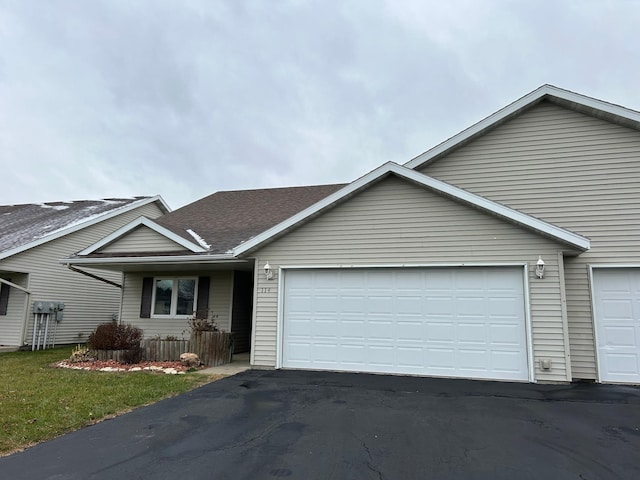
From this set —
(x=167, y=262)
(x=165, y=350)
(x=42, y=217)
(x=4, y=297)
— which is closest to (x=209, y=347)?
(x=165, y=350)

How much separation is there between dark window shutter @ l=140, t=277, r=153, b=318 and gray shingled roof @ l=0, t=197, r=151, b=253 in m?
4.68

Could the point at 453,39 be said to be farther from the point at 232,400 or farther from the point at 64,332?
the point at 64,332

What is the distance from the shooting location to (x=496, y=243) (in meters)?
8.11

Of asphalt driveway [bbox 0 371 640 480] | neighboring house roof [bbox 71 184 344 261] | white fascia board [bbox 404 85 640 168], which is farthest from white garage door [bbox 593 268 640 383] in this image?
neighboring house roof [bbox 71 184 344 261]

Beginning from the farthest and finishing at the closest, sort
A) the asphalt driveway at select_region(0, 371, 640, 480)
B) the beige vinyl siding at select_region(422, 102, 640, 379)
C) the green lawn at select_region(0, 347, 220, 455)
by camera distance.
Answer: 1. the beige vinyl siding at select_region(422, 102, 640, 379)
2. the green lawn at select_region(0, 347, 220, 455)
3. the asphalt driveway at select_region(0, 371, 640, 480)

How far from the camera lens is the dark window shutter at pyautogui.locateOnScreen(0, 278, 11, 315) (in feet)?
46.8

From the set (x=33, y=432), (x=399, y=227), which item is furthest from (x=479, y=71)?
(x=33, y=432)

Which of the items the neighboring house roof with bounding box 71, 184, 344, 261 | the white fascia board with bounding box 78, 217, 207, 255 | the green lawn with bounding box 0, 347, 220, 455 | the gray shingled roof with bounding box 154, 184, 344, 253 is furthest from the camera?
the gray shingled roof with bounding box 154, 184, 344, 253

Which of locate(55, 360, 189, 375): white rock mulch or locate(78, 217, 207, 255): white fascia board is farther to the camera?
locate(78, 217, 207, 255): white fascia board

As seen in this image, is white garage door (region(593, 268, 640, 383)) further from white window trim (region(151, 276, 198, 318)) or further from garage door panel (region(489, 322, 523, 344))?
white window trim (region(151, 276, 198, 318))

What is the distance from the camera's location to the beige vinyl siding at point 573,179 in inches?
334

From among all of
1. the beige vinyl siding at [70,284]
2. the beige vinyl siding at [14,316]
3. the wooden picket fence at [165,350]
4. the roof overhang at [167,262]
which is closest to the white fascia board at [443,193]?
the roof overhang at [167,262]

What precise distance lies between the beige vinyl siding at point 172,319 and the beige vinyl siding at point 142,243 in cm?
153

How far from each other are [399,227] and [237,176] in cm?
2270
